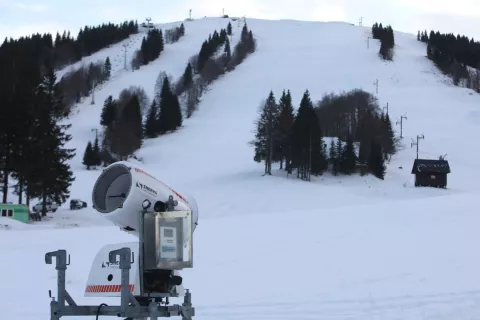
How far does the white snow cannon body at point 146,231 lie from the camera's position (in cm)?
498

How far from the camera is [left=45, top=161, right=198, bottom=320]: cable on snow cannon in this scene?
4828 mm

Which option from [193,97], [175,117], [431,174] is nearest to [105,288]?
[431,174]

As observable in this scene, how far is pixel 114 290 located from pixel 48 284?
7.05m

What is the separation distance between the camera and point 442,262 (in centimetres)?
1178

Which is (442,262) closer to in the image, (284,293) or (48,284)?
(284,293)

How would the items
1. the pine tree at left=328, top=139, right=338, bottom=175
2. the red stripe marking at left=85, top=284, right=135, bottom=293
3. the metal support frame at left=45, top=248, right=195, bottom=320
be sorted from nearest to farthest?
1. the metal support frame at left=45, top=248, right=195, bottom=320
2. the red stripe marking at left=85, top=284, right=135, bottom=293
3. the pine tree at left=328, top=139, right=338, bottom=175

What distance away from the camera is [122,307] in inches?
181

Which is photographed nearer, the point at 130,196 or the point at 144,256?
the point at 144,256

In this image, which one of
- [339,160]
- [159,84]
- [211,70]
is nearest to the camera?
[339,160]

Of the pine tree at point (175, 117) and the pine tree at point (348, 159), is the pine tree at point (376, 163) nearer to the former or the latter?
the pine tree at point (348, 159)

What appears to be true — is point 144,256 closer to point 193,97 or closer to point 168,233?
point 168,233

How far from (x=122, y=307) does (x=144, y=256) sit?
0.52 meters

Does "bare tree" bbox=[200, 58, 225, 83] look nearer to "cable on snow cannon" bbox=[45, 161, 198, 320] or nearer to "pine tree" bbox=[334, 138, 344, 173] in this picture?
"pine tree" bbox=[334, 138, 344, 173]

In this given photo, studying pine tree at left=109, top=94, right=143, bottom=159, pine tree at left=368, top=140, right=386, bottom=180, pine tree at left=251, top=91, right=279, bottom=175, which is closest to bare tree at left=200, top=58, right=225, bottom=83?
pine tree at left=109, top=94, right=143, bottom=159
